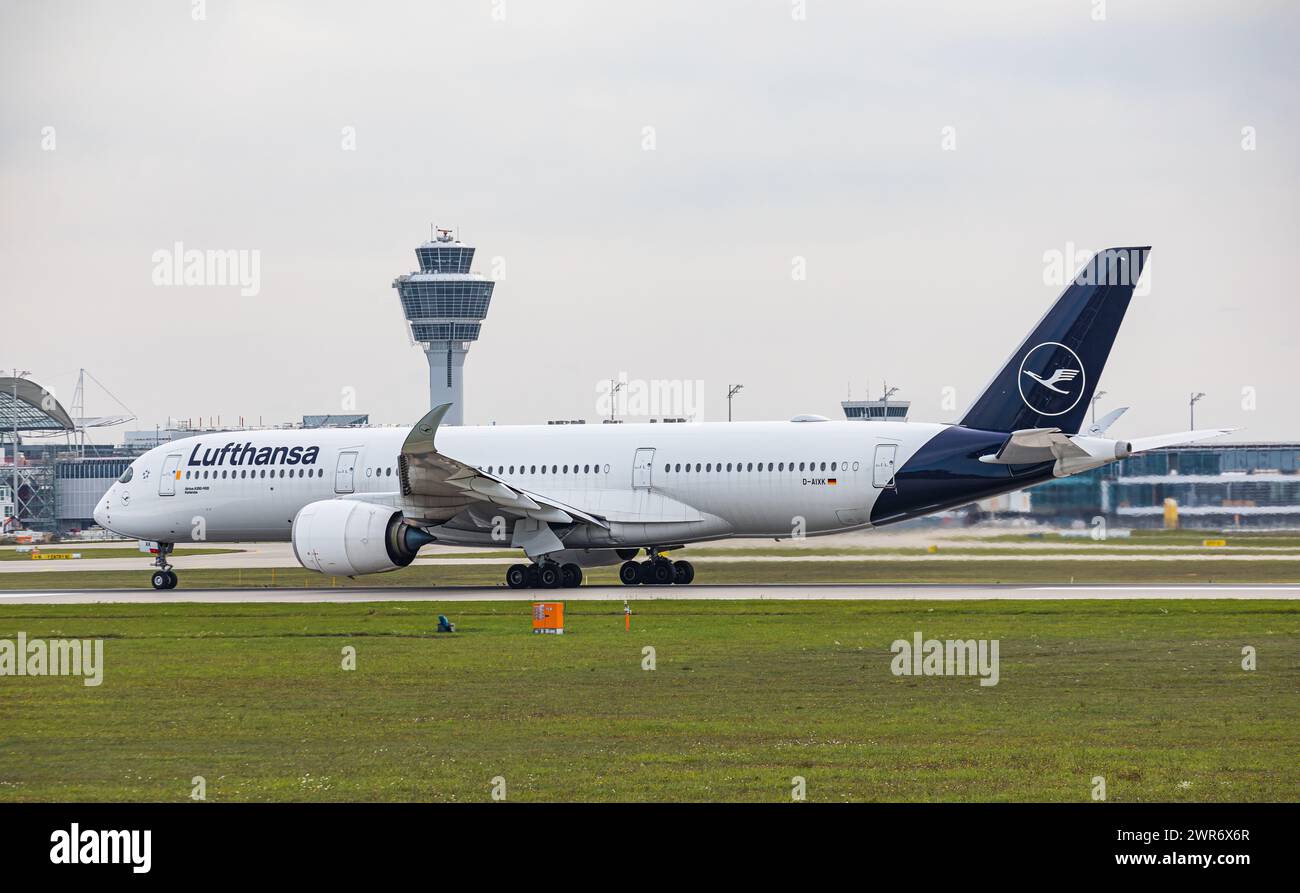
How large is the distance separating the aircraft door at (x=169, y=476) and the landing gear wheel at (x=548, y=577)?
40.5 feet

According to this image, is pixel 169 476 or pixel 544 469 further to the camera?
pixel 169 476

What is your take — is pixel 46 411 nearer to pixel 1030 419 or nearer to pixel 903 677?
pixel 1030 419

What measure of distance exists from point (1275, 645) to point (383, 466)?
25.4 meters

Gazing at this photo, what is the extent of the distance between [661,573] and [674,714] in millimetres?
23144

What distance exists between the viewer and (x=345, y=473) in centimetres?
4225

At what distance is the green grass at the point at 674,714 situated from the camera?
42.0ft

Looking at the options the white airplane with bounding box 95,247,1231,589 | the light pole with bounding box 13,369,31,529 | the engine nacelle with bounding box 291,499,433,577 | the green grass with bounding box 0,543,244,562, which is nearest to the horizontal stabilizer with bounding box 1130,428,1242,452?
the white airplane with bounding box 95,247,1231,589

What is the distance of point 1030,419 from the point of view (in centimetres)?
3644

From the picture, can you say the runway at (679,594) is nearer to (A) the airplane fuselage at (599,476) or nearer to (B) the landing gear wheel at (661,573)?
(B) the landing gear wheel at (661,573)

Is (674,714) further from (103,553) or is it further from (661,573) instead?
(103,553)

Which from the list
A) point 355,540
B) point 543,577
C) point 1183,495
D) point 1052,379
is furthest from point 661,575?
point 1183,495

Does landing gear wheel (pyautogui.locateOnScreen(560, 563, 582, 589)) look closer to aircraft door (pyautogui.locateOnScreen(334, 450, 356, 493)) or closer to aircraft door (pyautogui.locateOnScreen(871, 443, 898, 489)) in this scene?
aircraft door (pyautogui.locateOnScreen(334, 450, 356, 493))

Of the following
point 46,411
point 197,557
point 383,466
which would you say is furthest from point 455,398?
point 383,466

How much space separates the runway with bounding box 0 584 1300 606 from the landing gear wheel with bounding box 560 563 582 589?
1.95 feet
